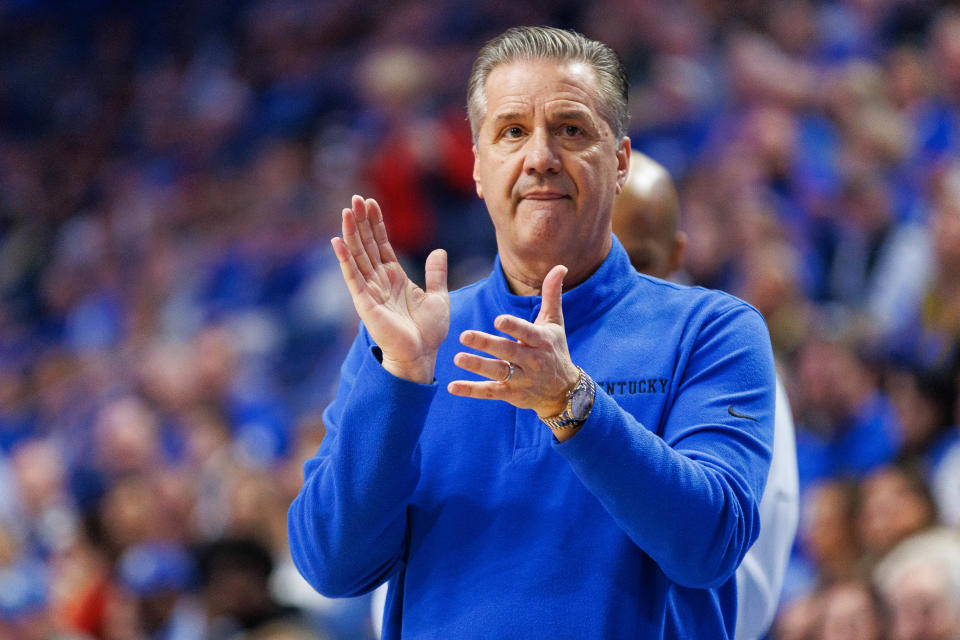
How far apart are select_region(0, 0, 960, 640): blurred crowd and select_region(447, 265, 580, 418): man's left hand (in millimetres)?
2230

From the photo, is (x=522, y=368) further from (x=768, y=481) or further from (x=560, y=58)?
(x=768, y=481)

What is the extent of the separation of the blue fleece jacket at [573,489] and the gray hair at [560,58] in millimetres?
249

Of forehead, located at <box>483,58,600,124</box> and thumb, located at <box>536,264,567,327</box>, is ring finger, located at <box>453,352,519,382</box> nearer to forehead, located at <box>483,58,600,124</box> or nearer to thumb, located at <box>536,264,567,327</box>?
thumb, located at <box>536,264,567,327</box>

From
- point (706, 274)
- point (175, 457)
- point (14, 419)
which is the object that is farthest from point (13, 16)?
point (706, 274)

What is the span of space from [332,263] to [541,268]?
5028 millimetres

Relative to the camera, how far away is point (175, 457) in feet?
20.6

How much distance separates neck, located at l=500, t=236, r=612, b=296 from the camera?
186 cm

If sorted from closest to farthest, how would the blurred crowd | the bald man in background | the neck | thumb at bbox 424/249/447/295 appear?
thumb at bbox 424/249/447/295
the neck
the bald man in background
the blurred crowd

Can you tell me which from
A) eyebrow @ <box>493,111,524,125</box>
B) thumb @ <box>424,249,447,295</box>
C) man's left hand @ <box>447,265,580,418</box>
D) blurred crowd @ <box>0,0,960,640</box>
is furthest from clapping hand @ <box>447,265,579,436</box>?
blurred crowd @ <box>0,0,960,640</box>

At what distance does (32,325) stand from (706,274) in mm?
5003

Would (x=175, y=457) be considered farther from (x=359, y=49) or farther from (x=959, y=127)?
(x=959, y=127)

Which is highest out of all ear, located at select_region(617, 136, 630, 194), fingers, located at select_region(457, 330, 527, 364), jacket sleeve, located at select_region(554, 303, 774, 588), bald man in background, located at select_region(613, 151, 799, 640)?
ear, located at select_region(617, 136, 630, 194)

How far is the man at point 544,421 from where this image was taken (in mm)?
1550

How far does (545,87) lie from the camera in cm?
181
